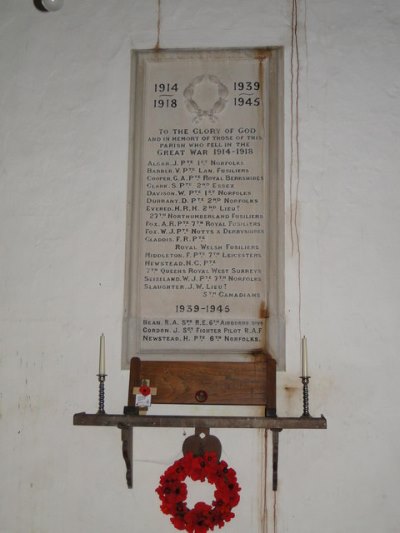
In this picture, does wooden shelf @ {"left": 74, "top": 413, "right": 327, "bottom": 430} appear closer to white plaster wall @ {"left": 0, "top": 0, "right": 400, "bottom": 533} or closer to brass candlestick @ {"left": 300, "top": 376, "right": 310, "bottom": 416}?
brass candlestick @ {"left": 300, "top": 376, "right": 310, "bottom": 416}

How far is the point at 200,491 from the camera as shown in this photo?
2.51m

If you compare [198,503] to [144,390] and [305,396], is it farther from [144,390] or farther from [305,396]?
[305,396]

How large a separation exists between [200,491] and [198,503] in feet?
0.59

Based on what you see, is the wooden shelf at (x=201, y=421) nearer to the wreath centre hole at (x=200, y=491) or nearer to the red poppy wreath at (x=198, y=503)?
the red poppy wreath at (x=198, y=503)

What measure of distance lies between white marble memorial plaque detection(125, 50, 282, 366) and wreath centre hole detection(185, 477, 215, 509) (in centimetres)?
60

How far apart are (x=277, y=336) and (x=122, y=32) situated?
72.4 inches

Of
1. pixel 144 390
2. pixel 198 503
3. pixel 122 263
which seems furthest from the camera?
pixel 122 263

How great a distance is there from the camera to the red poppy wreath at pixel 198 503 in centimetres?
228

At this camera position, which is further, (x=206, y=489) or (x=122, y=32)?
(x=122, y=32)

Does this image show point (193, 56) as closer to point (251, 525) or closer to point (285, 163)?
point (285, 163)

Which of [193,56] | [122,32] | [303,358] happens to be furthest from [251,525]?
[122,32]

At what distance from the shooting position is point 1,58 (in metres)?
2.92

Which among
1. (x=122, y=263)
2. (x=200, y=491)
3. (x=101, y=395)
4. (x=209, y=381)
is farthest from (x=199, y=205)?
(x=200, y=491)

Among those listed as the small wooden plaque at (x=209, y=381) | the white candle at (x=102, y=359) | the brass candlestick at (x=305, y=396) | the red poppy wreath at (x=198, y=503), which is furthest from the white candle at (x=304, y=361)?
the white candle at (x=102, y=359)
